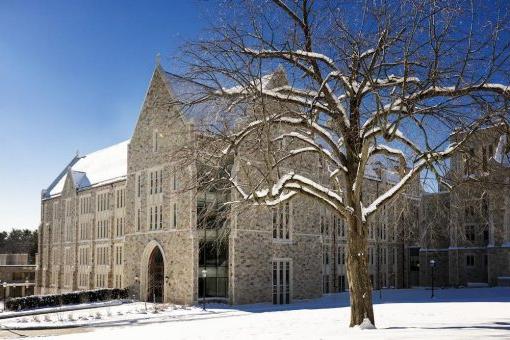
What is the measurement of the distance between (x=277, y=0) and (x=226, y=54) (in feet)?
6.81

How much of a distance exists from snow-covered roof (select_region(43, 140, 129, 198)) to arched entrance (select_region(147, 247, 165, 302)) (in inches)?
413

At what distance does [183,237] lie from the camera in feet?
111

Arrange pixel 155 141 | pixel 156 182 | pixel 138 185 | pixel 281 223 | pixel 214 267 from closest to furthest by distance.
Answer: pixel 214 267 < pixel 281 223 < pixel 156 182 < pixel 155 141 < pixel 138 185

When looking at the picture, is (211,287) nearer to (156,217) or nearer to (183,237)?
(183,237)

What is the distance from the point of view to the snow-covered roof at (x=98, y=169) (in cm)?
4916

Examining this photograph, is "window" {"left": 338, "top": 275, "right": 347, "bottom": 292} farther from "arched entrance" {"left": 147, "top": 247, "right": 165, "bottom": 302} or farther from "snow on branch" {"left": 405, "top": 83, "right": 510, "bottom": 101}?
"snow on branch" {"left": 405, "top": 83, "right": 510, "bottom": 101}

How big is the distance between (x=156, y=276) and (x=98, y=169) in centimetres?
1941

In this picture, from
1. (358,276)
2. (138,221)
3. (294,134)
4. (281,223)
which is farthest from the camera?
(138,221)

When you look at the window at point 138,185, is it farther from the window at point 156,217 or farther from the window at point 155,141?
the window at point 155,141

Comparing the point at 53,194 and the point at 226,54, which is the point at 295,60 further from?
the point at 53,194

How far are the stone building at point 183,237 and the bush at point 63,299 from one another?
115 centimetres

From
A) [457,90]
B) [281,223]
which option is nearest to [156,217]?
[281,223]

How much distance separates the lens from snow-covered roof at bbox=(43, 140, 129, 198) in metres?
49.2

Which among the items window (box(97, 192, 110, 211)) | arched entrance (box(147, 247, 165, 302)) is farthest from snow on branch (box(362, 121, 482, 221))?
window (box(97, 192, 110, 211))
